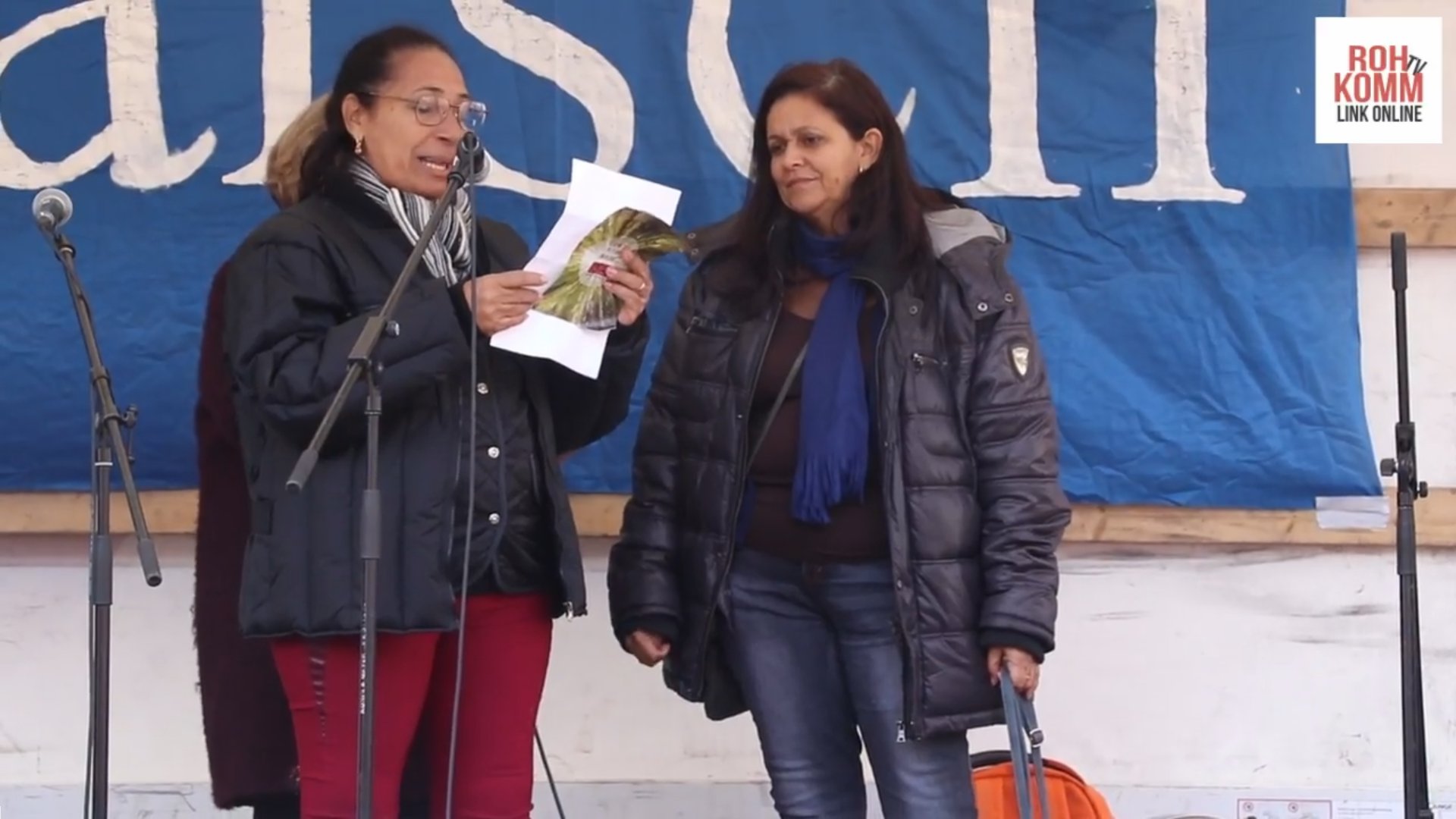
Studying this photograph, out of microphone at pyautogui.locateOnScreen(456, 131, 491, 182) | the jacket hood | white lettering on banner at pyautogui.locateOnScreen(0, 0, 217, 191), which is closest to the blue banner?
white lettering on banner at pyautogui.locateOnScreen(0, 0, 217, 191)

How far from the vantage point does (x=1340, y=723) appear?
3.96 m

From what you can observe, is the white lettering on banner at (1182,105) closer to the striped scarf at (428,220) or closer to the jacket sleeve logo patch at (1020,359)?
the jacket sleeve logo patch at (1020,359)

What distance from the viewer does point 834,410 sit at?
111 inches

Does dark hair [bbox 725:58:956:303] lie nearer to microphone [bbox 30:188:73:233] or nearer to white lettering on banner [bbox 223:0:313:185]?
microphone [bbox 30:188:73:233]

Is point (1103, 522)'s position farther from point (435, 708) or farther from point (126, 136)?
point (126, 136)

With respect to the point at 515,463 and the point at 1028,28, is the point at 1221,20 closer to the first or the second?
the point at 1028,28

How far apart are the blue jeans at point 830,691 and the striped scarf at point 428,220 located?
0.66 m

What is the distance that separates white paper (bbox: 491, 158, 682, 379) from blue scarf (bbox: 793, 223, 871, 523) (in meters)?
0.32

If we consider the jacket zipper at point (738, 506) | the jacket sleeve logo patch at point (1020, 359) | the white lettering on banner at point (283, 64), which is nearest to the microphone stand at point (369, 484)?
the jacket zipper at point (738, 506)

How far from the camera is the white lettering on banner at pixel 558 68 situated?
3.79 metres

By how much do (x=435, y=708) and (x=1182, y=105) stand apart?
→ 2.06 meters

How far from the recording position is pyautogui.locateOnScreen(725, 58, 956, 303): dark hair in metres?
2.96

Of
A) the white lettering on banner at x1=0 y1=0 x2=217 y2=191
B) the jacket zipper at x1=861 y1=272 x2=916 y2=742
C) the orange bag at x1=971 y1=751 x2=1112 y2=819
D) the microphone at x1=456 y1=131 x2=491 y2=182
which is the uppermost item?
the white lettering on banner at x1=0 y1=0 x2=217 y2=191

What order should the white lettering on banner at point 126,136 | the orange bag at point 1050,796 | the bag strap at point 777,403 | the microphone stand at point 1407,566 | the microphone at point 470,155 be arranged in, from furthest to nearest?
the white lettering on banner at point 126,136, the microphone stand at point 1407,566, the orange bag at point 1050,796, the bag strap at point 777,403, the microphone at point 470,155
